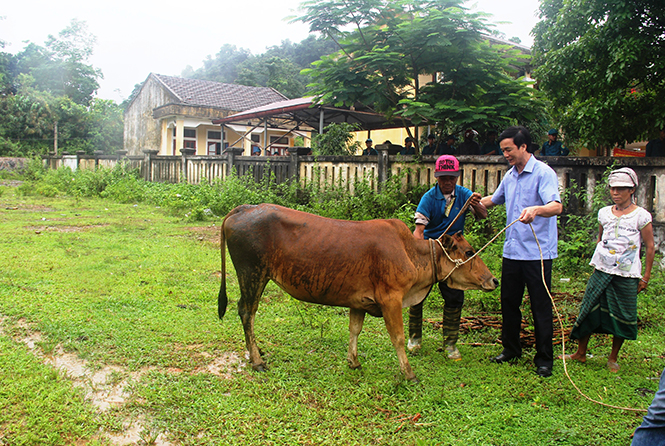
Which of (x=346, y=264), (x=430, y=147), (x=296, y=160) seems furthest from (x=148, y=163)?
(x=346, y=264)

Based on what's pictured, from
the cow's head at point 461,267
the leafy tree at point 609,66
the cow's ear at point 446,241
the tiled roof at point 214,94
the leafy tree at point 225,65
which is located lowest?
the cow's head at point 461,267

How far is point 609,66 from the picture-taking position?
27.8ft

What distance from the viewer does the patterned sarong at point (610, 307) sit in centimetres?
396

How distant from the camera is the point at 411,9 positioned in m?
10.6

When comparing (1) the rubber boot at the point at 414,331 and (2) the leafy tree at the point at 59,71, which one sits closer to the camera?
(1) the rubber boot at the point at 414,331

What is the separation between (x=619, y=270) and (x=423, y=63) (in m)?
7.61

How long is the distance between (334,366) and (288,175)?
9.24m

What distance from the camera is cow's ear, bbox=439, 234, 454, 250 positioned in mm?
3914

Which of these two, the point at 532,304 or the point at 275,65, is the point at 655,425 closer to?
the point at 532,304

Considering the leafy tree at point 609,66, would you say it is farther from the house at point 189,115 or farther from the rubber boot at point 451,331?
the house at point 189,115

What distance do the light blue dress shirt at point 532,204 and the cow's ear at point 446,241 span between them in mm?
555

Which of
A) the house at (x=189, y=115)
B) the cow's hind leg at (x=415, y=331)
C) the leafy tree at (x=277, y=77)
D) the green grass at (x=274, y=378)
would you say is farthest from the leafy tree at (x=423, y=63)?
the leafy tree at (x=277, y=77)

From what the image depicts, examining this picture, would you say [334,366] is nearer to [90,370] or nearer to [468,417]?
[468,417]

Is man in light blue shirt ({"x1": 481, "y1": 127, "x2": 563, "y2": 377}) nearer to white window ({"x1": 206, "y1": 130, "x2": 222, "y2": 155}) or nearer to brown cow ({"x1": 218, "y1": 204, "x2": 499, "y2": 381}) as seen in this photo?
brown cow ({"x1": 218, "y1": 204, "x2": 499, "y2": 381})
